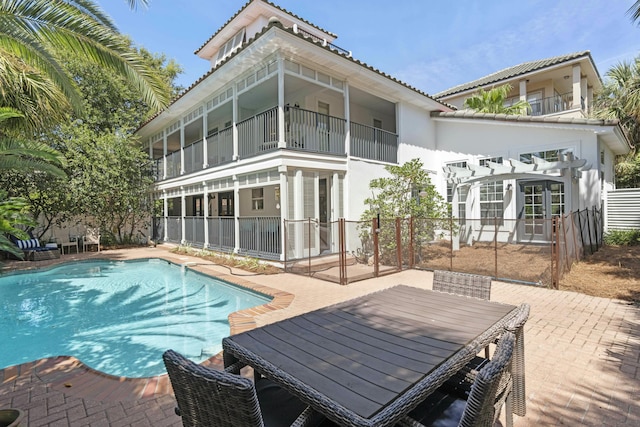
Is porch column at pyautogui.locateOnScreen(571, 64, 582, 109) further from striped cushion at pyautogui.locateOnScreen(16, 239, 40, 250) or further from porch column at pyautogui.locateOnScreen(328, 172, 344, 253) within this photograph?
striped cushion at pyautogui.locateOnScreen(16, 239, 40, 250)

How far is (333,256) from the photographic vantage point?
10.8 meters

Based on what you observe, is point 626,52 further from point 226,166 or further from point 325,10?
point 226,166

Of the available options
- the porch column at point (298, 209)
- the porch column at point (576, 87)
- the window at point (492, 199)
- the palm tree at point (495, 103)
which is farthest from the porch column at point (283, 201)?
the porch column at point (576, 87)

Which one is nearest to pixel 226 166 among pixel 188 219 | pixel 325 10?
pixel 188 219

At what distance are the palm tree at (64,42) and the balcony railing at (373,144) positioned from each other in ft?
22.4

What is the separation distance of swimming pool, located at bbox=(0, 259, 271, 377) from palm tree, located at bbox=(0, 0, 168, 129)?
191 inches

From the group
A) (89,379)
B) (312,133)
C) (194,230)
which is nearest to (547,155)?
(312,133)

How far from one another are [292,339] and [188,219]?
47.7ft

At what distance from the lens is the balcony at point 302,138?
10.6m

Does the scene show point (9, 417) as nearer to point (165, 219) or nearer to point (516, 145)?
point (516, 145)

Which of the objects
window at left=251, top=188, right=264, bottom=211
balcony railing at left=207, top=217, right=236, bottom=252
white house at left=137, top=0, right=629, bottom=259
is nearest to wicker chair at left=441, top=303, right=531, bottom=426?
white house at left=137, top=0, right=629, bottom=259

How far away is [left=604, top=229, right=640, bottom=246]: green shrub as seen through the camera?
42.8 ft

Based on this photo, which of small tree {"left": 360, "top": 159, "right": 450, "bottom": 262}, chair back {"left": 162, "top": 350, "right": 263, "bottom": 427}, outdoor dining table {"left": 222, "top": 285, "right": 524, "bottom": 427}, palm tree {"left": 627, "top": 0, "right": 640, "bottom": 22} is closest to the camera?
chair back {"left": 162, "top": 350, "right": 263, "bottom": 427}

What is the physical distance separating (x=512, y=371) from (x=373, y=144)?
1086 centimetres
